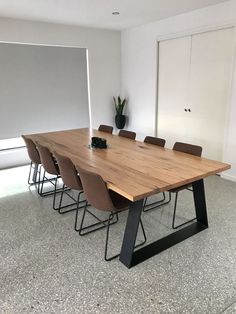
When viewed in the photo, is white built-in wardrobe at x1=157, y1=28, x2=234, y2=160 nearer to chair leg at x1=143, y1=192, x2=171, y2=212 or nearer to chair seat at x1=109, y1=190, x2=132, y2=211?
chair leg at x1=143, y1=192, x2=171, y2=212

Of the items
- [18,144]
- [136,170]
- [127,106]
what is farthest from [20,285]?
[127,106]

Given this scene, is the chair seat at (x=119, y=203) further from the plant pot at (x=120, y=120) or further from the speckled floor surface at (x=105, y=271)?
the plant pot at (x=120, y=120)

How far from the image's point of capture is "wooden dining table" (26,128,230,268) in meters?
1.93

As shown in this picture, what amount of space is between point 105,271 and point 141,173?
0.82m

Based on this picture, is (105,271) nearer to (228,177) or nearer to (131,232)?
(131,232)

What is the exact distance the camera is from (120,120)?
18.1 feet

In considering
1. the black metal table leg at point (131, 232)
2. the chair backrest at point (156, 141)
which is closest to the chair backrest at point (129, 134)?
the chair backrest at point (156, 141)

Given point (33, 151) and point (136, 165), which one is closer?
point (136, 165)

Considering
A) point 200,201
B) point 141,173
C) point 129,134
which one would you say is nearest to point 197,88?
point 129,134

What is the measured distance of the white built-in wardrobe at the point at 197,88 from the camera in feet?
12.4

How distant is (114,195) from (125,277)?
0.67m

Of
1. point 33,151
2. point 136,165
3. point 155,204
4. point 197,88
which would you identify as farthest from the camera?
point 197,88

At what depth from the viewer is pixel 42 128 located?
500 cm

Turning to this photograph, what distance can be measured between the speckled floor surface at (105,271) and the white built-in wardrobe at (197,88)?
1573 millimetres
